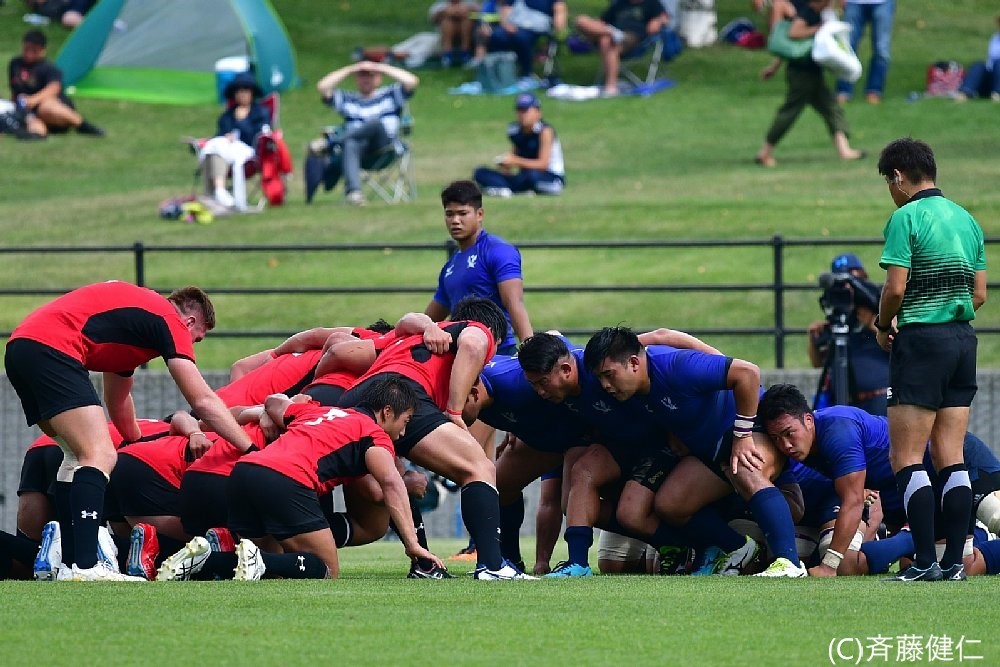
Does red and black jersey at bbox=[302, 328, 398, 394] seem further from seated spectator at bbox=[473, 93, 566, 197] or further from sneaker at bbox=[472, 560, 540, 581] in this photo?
seated spectator at bbox=[473, 93, 566, 197]

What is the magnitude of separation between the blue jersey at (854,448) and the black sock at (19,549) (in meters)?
3.79

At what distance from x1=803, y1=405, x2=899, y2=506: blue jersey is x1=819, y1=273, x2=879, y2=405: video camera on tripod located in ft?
10.7

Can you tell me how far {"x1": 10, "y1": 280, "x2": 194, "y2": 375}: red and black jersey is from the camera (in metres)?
8.09

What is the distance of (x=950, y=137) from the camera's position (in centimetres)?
2311

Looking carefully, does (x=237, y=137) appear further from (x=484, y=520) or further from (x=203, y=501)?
(x=484, y=520)

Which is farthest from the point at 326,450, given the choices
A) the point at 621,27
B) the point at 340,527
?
the point at 621,27

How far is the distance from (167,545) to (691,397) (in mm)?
2662

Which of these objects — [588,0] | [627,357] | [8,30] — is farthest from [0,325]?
[588,0]

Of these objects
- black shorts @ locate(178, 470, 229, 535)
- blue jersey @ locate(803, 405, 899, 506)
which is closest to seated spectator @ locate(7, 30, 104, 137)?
black shorts @ locate(178, 470, 229, 535)

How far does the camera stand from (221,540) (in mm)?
8328

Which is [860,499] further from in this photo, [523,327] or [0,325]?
[0,325]

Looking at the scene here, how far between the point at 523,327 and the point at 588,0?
2228 centimetres

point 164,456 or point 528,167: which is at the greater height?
point 164,456

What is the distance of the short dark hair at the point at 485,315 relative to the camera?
9305 mm
